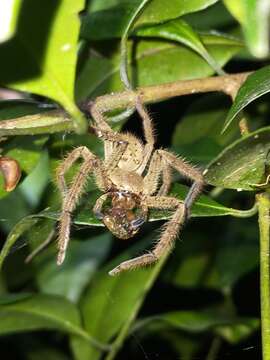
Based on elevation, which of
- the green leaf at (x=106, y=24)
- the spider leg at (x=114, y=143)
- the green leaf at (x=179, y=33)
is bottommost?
the spider leg at (x=114, y=143)

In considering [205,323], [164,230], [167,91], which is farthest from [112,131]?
[205,323]

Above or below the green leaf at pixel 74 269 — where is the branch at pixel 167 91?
above

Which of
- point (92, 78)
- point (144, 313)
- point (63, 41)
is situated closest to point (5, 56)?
point (63, 41)

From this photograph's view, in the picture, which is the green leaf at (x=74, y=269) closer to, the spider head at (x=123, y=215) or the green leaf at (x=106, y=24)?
the spider head at (x=123, y=215)

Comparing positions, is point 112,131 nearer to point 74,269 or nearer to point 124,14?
point 124,14

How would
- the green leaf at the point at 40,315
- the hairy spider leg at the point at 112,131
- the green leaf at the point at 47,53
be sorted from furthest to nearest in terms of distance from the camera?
the green leaf at the point at 40,315 < the hairy spider leg at the point at 112,131 < the green leaf at the point at 47,53

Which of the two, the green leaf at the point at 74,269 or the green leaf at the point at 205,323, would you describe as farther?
the green leaf at the point at 74,269

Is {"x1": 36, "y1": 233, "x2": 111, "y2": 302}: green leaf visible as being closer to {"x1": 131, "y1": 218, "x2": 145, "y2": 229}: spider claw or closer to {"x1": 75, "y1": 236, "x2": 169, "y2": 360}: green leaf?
{"x1": 75, "y1": 236, "x2": 169, "y2": 360}: green leaf

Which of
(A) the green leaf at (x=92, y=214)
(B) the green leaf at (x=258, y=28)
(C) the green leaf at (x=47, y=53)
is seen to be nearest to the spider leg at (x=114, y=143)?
(A) the green leaf at (x=92, y=214)
